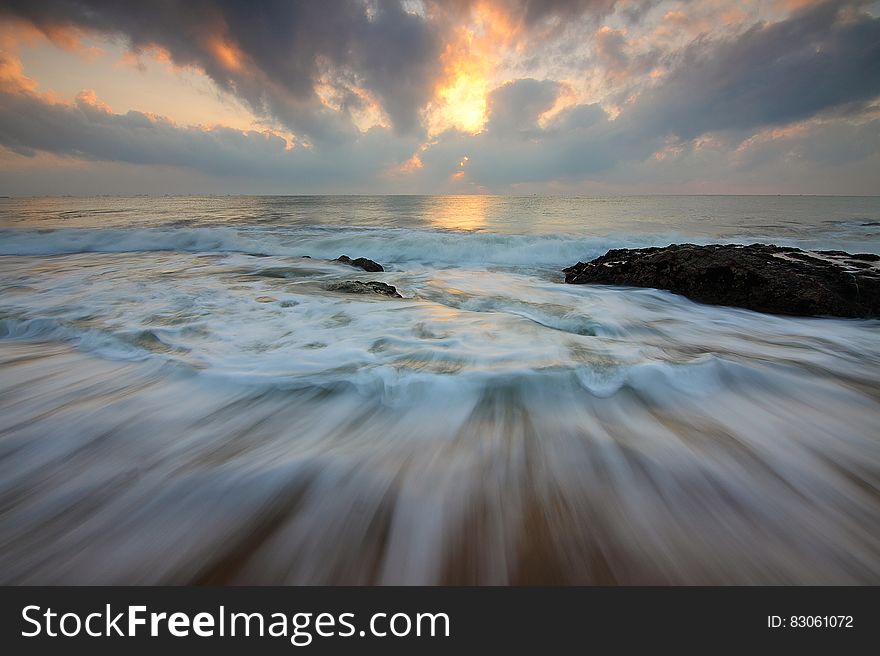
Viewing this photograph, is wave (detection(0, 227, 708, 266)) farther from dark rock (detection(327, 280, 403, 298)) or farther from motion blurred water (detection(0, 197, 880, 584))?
motion blurred water (detection(0, 197, 880, 584))

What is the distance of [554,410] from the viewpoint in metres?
2.61

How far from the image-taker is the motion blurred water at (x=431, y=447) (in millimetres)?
1530

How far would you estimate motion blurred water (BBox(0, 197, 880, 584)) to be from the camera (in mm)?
1530

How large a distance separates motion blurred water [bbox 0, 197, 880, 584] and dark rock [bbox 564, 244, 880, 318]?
508 millimetres

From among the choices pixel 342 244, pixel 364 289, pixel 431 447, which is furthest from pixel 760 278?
pixel 342 244

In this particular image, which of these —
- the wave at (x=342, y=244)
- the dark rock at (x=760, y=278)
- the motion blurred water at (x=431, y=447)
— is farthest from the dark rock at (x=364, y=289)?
the wave at (x=342, y=244)

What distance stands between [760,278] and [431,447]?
6.40 m

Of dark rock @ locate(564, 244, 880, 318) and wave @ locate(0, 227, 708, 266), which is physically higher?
dark rock @ locate(564, 244, 880, 318)

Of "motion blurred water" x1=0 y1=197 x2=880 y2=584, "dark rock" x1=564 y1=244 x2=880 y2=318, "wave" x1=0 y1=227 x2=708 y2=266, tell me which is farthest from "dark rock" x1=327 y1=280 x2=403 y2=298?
"wave" x1=0 y1=227 x2=708 y2=266

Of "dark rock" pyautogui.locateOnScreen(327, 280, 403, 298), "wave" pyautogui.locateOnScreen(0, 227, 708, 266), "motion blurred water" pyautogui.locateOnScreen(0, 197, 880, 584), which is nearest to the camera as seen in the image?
"motion blurred water" pyautogui.locateOnScreen(0, 197, 880, 584)

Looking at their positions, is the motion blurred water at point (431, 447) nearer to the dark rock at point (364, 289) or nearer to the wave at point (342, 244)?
the dark rock at point (364, 289)

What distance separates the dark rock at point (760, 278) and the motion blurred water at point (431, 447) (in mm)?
508

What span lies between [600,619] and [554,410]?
1.43 metres

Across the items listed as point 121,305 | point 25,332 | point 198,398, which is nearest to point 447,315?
point 198,398
